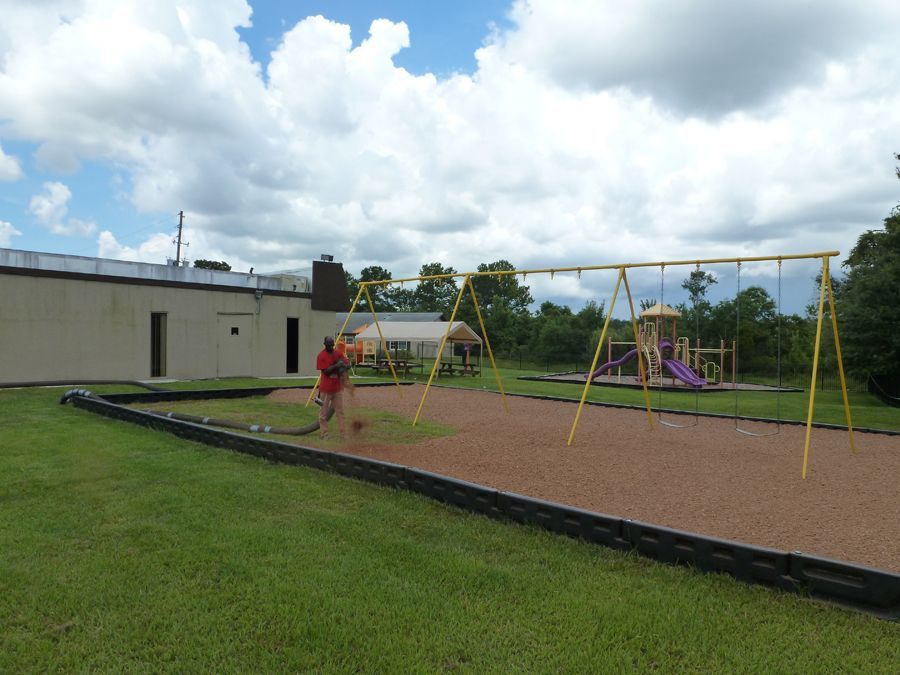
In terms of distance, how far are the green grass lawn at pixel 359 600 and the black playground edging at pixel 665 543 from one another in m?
0.12

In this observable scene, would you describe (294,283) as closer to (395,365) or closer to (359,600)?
(395,365)

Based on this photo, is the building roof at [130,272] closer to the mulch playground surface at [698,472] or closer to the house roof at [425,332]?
the house roof at [425,332]

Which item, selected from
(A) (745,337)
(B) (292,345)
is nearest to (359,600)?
(B) (292,345)

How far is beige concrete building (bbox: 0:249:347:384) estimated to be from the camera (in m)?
16.2

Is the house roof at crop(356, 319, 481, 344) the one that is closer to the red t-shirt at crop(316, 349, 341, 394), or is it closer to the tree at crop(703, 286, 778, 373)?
the tree at crop(703, 286, 778, 373)

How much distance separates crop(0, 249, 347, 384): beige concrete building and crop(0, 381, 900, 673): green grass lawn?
13.1 m

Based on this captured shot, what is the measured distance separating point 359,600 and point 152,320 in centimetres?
1921

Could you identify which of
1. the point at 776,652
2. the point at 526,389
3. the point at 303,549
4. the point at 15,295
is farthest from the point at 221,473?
the point at 526,389

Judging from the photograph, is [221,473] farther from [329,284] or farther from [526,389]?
[329,284]

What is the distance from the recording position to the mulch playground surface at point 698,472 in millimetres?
5020

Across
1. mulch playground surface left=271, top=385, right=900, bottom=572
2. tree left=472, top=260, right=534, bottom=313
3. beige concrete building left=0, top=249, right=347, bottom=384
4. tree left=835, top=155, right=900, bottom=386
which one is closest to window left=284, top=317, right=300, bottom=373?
beige concrete building left=0, top=249, right=347, bottom=384

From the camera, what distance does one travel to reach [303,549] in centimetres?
429

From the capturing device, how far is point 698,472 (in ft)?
23.5

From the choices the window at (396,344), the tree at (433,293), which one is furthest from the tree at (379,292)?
the window at (396,344)
